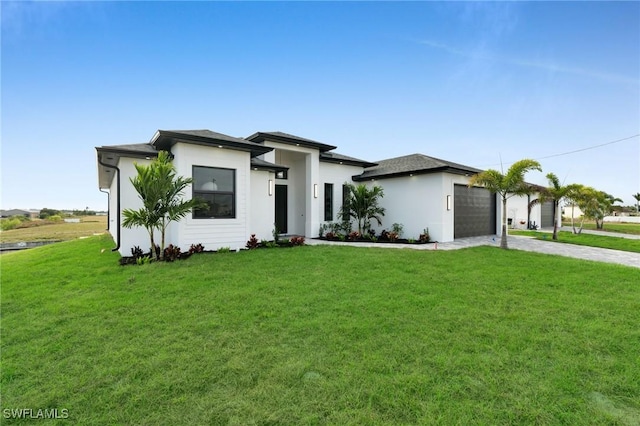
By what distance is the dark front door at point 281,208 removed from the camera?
13.8 meters

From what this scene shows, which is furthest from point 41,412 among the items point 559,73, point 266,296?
point 559,73

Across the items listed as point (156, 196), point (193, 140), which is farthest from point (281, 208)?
point (156, 196)

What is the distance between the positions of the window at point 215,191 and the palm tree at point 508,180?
934cm

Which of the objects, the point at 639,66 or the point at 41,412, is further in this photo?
the point at 639,66

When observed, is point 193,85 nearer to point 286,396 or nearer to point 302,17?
point 302,17

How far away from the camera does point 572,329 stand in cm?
364

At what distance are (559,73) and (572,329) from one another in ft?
51.2

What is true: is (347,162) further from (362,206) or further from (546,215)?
(546,215)

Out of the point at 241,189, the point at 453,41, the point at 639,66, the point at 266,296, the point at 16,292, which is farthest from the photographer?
the point at 453,41

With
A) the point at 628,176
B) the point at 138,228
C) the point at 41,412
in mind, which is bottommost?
the point at 41,412

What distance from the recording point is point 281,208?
1388 centimetres

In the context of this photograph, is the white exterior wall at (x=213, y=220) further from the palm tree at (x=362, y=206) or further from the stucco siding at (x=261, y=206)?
the palm tree at (x=362, y=206)

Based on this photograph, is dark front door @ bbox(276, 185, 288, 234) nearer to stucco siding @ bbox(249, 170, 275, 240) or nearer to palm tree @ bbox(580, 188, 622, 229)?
stucco siding @ bbox(249, 170, 275, 240)

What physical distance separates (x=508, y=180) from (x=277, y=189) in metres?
10.1
